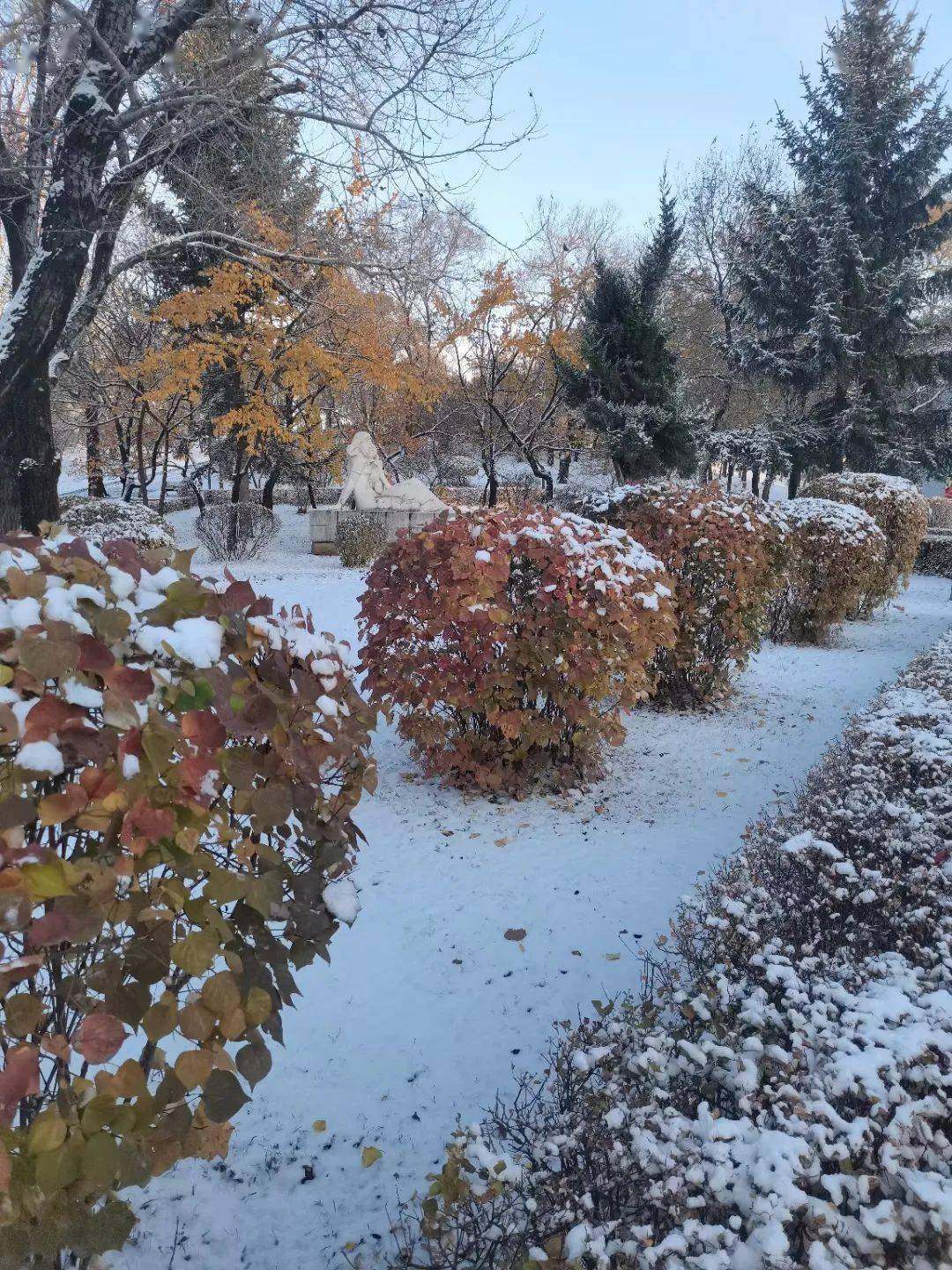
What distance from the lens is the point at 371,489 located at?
1565 cm

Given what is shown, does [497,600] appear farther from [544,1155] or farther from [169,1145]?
[169,1145]

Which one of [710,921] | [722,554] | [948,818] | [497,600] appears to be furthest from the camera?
[722,554]

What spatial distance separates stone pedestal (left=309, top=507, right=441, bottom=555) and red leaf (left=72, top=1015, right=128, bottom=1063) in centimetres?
1248

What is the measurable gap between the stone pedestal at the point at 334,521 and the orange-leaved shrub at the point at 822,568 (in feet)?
21.8

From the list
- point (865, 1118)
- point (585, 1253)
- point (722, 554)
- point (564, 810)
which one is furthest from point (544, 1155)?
point (722, 554)

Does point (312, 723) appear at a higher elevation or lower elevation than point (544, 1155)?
higher

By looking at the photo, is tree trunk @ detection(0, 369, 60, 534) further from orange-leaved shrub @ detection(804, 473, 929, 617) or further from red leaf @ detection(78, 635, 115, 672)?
orange-leaved shrub @ detection(804, 473, 929, 617)

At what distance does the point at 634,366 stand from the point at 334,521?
783cm

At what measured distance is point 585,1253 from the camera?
1.42 metres

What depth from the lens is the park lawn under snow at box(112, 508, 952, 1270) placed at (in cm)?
205

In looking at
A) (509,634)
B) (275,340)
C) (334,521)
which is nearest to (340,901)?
(509,634)

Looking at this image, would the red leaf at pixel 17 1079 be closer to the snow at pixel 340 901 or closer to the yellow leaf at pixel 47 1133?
the yellow leaf at pixel 47 1133

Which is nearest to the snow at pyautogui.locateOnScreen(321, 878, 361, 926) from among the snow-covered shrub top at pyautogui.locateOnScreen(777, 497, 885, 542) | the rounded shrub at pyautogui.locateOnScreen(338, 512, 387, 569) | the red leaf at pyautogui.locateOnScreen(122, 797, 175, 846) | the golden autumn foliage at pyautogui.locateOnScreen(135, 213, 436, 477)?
the red leaf at pyautogui.locateOnScreen(122, 797, 175, 846)

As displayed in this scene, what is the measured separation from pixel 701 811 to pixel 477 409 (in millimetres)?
21634
